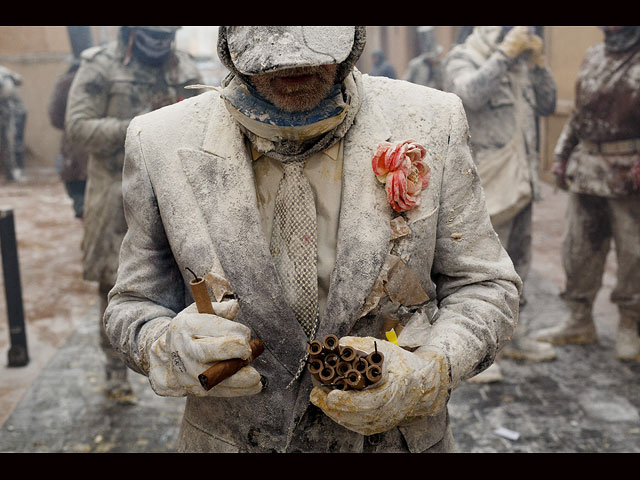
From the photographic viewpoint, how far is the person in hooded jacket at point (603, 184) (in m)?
5.30

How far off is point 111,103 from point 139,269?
3.14 metres

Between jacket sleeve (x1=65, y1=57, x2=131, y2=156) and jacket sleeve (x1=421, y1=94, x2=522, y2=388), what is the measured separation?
317 centimetres

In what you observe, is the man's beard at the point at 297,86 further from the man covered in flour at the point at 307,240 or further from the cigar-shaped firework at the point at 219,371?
the cigar-shaped firework at the point at 219,371

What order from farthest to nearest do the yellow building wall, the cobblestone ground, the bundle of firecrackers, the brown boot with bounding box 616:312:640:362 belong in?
the yellow building wall → the brown boot with bounding box 616:312:640:362 → the cobblestone ground → the bundle of firecrackers

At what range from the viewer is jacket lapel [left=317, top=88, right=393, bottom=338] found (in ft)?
6.39

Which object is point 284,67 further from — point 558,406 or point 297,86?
point 558,406

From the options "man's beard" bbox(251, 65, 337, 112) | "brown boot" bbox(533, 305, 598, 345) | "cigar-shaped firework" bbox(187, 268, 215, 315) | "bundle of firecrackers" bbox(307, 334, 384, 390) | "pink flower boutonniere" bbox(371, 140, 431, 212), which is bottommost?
"brown boot" bbox(533, 305, 598, 345)

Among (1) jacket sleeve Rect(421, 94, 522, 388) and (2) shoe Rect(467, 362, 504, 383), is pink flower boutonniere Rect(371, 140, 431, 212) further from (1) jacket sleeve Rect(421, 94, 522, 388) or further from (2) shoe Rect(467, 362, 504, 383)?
(2) shoe Rect(467, 362, 504, 383)

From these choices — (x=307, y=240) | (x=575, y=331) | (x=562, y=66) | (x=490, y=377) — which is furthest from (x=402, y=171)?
(x=562, y=66)

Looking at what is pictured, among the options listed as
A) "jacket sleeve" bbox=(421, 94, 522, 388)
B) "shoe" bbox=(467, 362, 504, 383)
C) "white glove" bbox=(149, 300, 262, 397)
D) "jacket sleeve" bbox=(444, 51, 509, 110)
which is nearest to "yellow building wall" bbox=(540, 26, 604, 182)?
"jacket sleeve" bbox=(444, 51, 509, 110)

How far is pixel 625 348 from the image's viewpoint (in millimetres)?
5680

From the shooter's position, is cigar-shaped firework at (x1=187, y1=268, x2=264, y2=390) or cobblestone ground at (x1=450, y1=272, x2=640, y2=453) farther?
cobblestone ground at (x1=450, y1=272, x2=640, y2=453)

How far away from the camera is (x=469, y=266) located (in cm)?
204

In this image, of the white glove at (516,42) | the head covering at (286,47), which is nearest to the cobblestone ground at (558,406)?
the white glove at (516,42)
